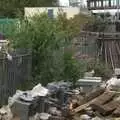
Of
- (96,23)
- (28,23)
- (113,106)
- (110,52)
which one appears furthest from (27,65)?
(96,23)

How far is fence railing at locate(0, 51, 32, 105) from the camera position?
12.8 metres

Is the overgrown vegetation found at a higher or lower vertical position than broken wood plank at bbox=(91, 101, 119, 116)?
higher

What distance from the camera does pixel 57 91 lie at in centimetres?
1413

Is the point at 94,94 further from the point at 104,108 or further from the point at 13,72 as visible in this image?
the point at 13,72

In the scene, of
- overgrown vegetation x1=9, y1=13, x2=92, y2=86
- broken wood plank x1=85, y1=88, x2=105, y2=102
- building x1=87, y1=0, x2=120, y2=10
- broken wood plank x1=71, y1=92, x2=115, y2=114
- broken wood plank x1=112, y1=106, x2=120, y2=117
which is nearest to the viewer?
broken wood plank x1=112, y1=106, x2=120, y2=117

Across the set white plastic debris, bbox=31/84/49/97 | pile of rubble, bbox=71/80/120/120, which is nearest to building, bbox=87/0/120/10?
pile of rubble, bbox=71/80/120/120

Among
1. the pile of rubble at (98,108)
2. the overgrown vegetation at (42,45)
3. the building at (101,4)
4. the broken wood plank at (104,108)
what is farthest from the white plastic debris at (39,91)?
the building at (101,4)

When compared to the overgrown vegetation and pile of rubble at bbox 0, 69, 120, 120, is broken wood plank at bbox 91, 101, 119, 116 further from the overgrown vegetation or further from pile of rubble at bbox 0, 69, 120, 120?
the overgrown vegetation

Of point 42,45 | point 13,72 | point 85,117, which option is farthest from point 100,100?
point 42,45

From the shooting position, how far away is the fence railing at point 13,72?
12790mm

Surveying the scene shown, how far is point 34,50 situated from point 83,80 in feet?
7.10

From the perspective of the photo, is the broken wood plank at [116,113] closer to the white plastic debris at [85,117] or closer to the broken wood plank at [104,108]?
the broken wood plank at [104,108]

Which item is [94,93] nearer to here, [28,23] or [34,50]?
[34,50]

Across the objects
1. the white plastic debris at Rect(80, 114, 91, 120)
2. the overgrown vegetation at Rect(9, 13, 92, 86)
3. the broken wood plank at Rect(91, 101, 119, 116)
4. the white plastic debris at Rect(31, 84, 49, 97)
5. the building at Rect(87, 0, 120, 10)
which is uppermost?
the overgrown vegetation at Rect(9, 13, 92, 86)
